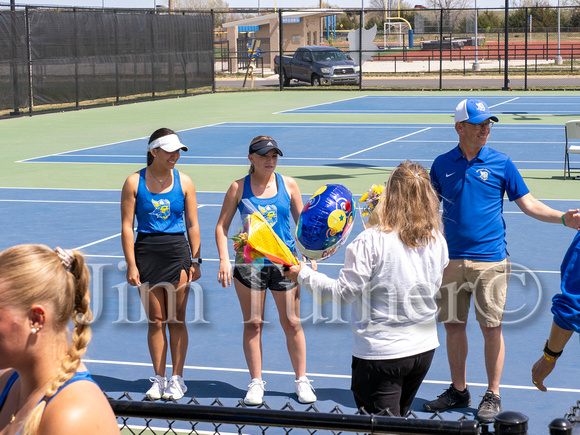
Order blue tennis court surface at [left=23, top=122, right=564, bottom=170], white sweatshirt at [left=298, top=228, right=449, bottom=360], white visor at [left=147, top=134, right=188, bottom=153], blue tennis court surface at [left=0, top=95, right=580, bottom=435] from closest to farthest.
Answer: white sweatshirt at [left=298, top=228, right=449, bottom=360] → white visor at [left=147, top=134, right=188, bottom=153] → blue tennis court surface at [left=0, top=95, right=580, bottom=435] → blue tennis court surface at [left=23, top=122, right=564, bottom=170]

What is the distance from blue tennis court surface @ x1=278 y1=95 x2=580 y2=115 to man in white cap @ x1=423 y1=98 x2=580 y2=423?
2054cm

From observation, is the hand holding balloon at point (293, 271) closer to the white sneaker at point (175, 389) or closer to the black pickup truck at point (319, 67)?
the white sneaker at point (175, 389)

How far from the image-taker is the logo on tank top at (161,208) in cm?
603

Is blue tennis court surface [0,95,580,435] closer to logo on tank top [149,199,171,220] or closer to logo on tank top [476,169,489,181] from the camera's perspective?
logo on tank top [149,199,171,220]

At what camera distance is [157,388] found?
601cm

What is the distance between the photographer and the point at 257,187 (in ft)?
19.5

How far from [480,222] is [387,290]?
5.87ft

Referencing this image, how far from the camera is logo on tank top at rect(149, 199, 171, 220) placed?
603 centimetres

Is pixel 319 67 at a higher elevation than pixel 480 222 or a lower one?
higher

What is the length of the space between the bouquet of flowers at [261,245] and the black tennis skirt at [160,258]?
2.47m

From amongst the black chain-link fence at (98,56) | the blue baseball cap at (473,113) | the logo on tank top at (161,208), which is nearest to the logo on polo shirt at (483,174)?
the blue baseball cap at (473,113)

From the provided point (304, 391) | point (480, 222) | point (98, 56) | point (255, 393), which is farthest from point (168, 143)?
point (98, 56)

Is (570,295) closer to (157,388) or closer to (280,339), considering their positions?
(157,388)

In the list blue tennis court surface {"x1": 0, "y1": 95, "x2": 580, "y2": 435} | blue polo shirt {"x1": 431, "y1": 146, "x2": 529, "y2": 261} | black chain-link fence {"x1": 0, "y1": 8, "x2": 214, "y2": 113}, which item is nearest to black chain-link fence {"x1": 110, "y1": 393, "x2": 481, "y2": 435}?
blue tennis court surface {"x1": 0, "y1": 95, "x2": 580, "y2": 435}
